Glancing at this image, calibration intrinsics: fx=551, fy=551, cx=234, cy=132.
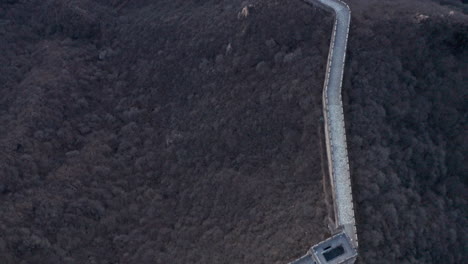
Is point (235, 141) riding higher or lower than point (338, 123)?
lower

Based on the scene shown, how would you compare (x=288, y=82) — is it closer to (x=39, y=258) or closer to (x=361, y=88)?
(x=361, y=88)

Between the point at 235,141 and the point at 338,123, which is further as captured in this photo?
the point at 235,141

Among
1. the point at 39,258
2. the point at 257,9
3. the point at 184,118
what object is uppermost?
the point at 257,9

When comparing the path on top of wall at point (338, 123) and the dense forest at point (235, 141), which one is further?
the dense forest at point (235, 141)

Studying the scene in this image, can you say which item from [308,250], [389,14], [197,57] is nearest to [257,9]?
[197,57]
